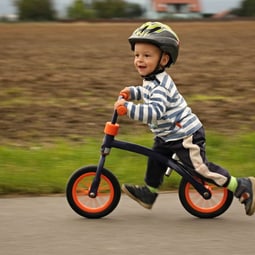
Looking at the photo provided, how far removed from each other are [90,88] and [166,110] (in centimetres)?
730

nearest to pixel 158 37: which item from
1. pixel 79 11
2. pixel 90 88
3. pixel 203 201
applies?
pixel 203 201

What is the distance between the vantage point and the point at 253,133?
7809 mm

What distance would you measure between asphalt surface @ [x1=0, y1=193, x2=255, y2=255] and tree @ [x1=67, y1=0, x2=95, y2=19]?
3481 inches

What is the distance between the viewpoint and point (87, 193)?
16.3 ft

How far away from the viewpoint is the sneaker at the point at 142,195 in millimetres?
5036

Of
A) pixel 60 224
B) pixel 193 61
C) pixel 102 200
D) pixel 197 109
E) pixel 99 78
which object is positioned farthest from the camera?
pixel 193 61

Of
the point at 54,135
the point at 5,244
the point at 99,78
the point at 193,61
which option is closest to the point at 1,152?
the point at 54,135

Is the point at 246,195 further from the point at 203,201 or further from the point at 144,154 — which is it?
the point at 144,154

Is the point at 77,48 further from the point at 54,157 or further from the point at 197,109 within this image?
the point at 54,157

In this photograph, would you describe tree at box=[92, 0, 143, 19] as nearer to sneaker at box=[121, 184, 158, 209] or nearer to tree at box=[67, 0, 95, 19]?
tree at box=[67, 0, 95, 19]

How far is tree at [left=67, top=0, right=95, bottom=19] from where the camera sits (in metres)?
93.2

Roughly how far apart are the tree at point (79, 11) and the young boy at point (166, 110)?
3486 inches

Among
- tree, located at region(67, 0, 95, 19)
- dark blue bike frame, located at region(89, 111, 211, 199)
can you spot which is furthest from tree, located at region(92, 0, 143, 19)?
dark blue bike frame, located at region(89, 111, 211, 199)

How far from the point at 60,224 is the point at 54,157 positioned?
209 centimetres
